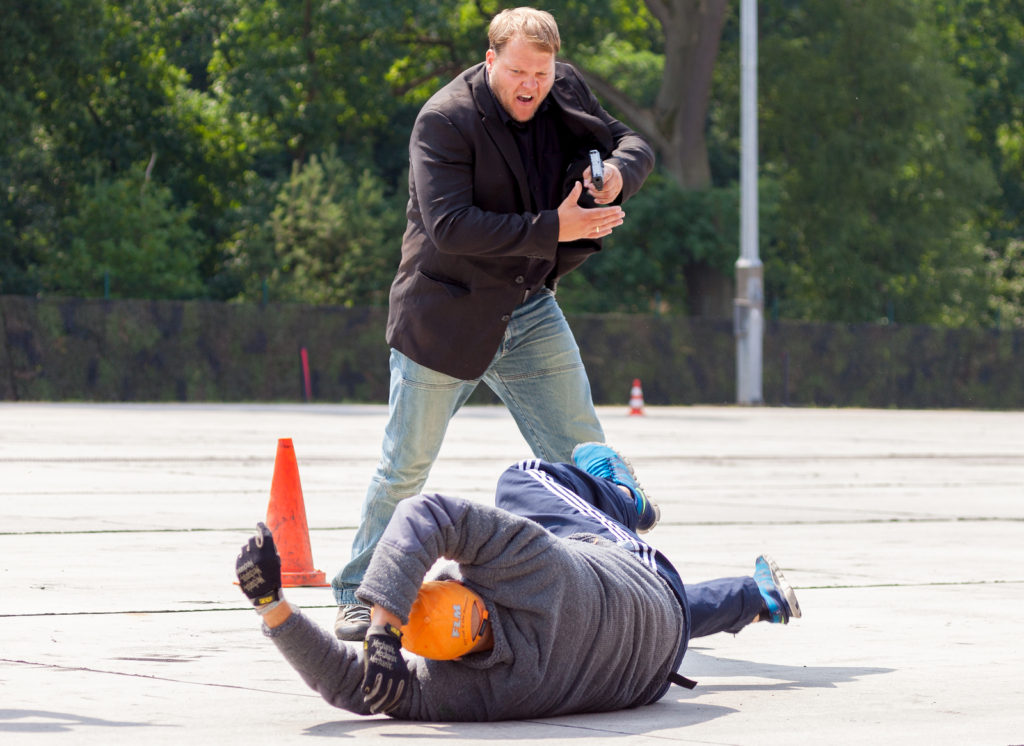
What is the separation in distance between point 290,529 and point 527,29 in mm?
2387

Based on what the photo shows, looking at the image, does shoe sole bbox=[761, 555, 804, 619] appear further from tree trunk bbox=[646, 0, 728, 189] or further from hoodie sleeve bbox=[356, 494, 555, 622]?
tree trunk bbox=[646, 0, 728, 189]

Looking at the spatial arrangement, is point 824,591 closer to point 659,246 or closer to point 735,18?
point 659,246

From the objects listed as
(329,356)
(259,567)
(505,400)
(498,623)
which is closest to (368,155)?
(329,356)

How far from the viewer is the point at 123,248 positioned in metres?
34.0

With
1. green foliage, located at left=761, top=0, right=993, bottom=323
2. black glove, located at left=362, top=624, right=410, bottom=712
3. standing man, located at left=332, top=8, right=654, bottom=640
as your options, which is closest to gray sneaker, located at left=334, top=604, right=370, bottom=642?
standing man, located at left=332, top=8, right=654, bottom=640

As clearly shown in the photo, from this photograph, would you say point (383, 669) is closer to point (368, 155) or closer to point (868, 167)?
point (368, 155)

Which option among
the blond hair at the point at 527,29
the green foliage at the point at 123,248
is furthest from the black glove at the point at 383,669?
the green foliage at the point at 123,248

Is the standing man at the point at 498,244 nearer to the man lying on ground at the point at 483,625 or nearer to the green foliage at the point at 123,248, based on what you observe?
the man lying on ground at the point at 483,625

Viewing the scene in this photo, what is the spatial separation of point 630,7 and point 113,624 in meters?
44.3

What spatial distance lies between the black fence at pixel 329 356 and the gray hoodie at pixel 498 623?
84.7 feet

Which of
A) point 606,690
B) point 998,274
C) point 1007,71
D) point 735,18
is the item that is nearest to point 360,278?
point 735,18

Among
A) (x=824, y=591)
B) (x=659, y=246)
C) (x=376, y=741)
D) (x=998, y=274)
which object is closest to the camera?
(x=376, y=741)

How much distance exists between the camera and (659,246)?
3894cm

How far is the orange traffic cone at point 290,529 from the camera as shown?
6.72 meters
